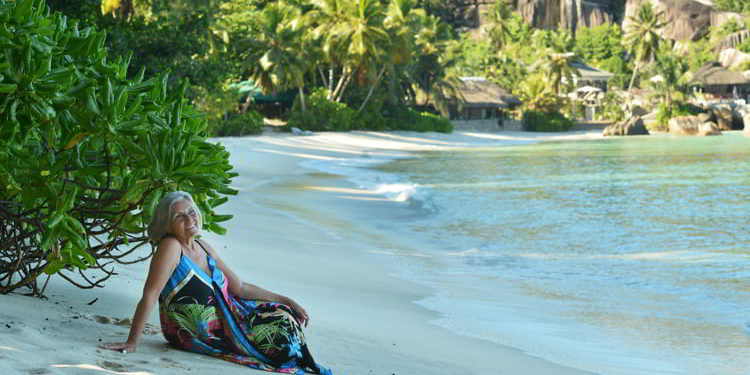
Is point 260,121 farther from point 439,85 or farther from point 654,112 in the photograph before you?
point 654,112

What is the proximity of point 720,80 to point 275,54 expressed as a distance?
51428 mm

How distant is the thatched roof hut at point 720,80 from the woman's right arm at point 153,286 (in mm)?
81154

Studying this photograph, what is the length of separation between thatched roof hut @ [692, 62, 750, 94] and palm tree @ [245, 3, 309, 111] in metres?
46.8

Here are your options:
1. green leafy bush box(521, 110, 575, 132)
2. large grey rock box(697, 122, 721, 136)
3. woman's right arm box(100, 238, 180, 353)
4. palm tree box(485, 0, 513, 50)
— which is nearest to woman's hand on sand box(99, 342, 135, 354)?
woman's right arm box(100, 238, 180, 353)

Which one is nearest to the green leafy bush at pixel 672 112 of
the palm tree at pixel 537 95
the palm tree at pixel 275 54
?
the palm tree at pixel 537 95

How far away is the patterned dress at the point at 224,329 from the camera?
432 cm

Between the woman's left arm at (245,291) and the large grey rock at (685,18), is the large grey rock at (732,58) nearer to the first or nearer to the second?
the large grey rock at (685,18)

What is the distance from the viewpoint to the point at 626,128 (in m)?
67.2

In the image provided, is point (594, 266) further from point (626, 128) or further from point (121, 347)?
point (626, 128)

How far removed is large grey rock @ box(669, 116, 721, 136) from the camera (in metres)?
66.2

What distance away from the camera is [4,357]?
148 inches

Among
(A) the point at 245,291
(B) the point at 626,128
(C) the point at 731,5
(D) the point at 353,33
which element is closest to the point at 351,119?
(D) the point at 353,33

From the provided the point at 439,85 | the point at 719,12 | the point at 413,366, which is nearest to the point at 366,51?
the point at 439,85

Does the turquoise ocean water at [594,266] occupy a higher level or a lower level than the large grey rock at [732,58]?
lower
